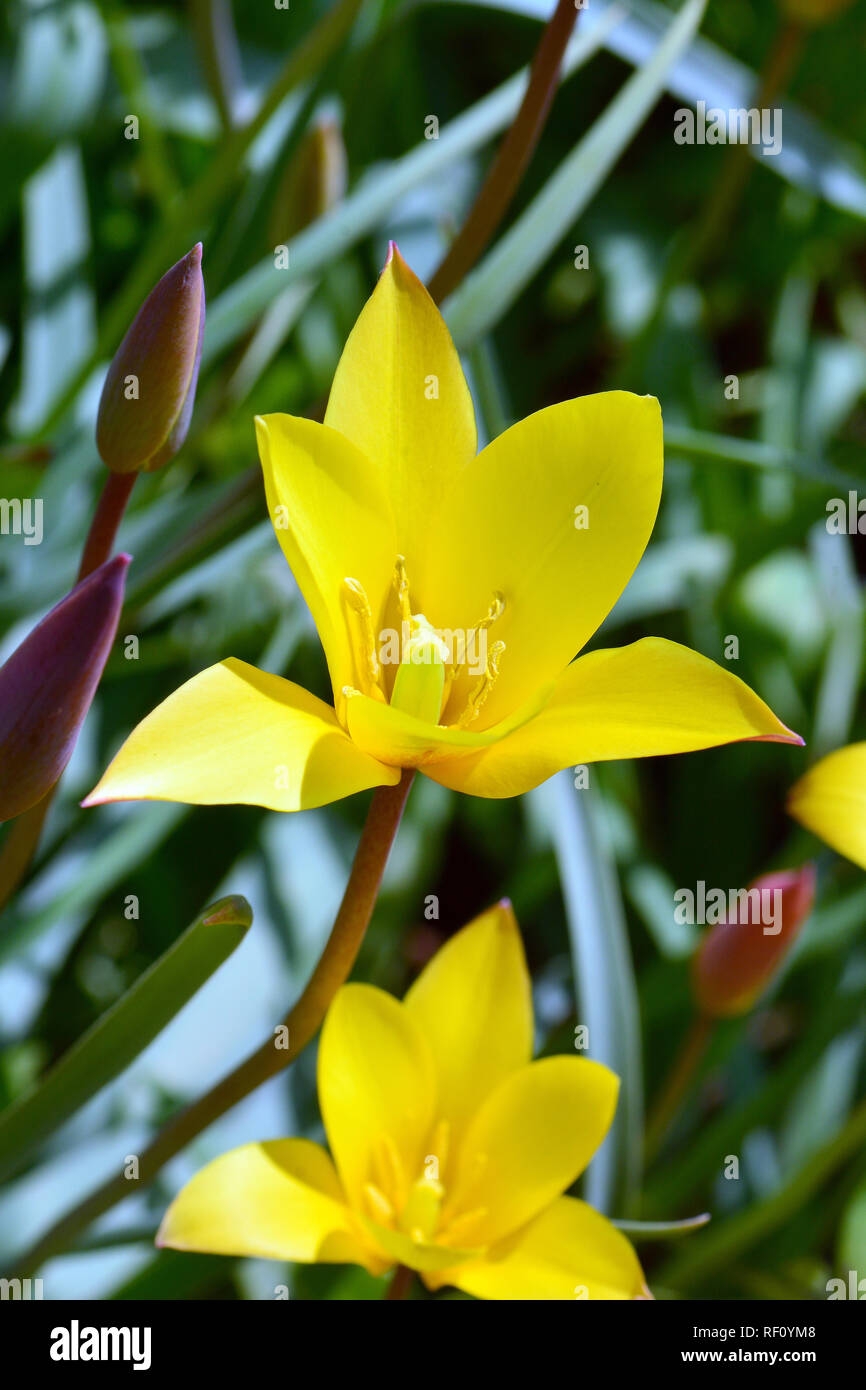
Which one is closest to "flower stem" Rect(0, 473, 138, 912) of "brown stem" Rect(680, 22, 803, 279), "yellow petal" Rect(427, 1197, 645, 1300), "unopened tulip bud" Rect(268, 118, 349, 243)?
"yellow petal" Rect(427, 1197, 645, 1300)

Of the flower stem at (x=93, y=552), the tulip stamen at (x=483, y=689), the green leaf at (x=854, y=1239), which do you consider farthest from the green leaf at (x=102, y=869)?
the green leaf at (x=854, y=1239)

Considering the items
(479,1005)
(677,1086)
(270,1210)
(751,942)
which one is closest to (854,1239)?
(677,1086)

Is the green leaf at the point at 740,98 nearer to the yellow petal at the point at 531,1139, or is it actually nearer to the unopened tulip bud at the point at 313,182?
the unopened tulip bud at the point at 313,182

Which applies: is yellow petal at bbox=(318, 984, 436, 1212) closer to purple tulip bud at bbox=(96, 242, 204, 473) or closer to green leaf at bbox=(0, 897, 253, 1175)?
green leaf at bbox=(0, 897, 253, 1175)

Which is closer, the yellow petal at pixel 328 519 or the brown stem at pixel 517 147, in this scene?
the yellow petal at pixel 328 519

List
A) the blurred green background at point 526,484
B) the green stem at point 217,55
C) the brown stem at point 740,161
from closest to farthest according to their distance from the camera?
the blurred green background at point 526,484, the green stem at point 217,55, the brown stem at point 740,161

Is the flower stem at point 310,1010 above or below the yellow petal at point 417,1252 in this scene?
above
